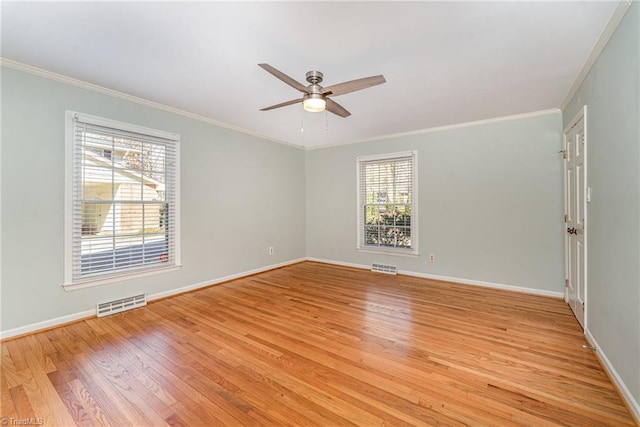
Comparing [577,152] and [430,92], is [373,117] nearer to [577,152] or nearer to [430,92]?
[430,92]

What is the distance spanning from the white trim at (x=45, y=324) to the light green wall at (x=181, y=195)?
0.12 feet

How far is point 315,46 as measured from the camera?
2271mm

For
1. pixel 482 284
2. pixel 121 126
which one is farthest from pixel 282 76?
pixel 482 284

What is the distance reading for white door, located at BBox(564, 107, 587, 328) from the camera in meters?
2.74

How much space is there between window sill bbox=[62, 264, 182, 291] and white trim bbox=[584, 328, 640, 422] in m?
4.52

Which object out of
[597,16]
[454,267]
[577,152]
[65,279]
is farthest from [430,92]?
[65,279]

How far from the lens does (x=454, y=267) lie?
452 centimetres

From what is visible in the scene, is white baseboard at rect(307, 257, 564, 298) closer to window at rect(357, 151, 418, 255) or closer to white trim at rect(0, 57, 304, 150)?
window at rect(357, 151, 418, 255)

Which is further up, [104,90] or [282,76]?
[104,90]

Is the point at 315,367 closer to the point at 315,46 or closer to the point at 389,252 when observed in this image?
the point at 315,46

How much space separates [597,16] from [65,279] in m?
5.19

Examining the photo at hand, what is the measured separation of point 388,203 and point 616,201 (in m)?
3.38

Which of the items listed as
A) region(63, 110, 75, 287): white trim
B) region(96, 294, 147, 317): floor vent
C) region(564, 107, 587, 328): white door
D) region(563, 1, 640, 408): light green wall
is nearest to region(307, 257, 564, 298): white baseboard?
region(564, 107, 587, 328): white door

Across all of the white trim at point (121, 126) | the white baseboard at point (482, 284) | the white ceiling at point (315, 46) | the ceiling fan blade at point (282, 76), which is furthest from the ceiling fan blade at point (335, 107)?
the white baseboard at point (482, 284)
